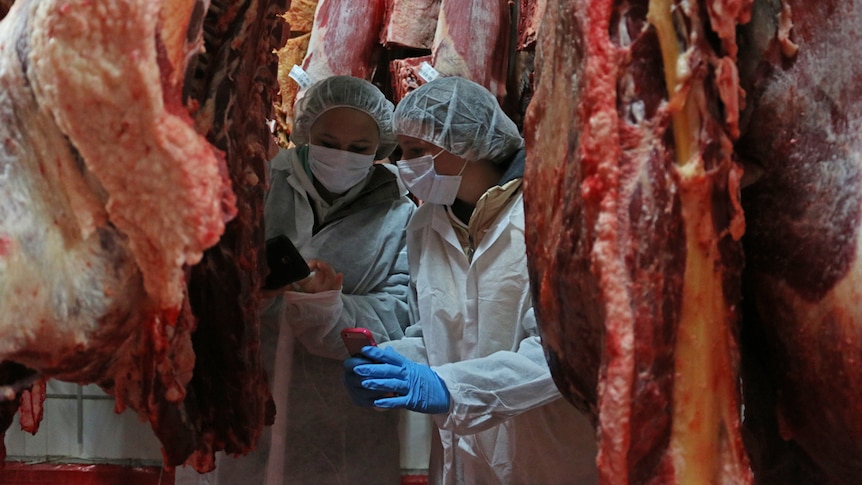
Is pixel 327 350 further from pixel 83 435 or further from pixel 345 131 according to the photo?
pixel 83 435

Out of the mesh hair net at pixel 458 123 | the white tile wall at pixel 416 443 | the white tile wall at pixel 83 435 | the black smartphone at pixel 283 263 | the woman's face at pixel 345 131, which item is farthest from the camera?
the white tile wall at pixel 83 435

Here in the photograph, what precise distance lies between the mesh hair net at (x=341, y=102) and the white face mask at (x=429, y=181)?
249 mm

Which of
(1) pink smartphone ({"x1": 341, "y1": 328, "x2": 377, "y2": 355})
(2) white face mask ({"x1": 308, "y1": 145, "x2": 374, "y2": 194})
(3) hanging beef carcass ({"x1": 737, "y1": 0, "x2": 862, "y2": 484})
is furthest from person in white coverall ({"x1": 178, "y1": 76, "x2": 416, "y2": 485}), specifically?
(3) hanging beef carcass ({"x1": 737, "y1": 0, "x2": 862, "y2": 484})

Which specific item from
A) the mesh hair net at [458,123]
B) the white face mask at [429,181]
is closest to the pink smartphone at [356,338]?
the white face mask at [429,181]

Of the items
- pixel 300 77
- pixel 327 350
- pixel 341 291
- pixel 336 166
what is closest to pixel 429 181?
pixel 336 166

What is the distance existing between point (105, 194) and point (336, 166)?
129 cm

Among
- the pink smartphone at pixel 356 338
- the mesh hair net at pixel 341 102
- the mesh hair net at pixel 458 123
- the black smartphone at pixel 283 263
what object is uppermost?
the mesh hair net at pixel 341 102

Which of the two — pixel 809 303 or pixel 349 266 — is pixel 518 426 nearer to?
pixel 349 266

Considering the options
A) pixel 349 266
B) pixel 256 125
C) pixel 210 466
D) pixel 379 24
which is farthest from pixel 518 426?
pixel 379 24

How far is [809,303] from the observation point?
3.62 feet

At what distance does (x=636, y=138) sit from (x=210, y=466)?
3.17ft

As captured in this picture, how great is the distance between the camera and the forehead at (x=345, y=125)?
2.46m

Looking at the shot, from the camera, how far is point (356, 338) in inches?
80.2

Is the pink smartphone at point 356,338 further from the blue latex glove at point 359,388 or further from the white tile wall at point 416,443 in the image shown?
the white tile wall at point 416,443
